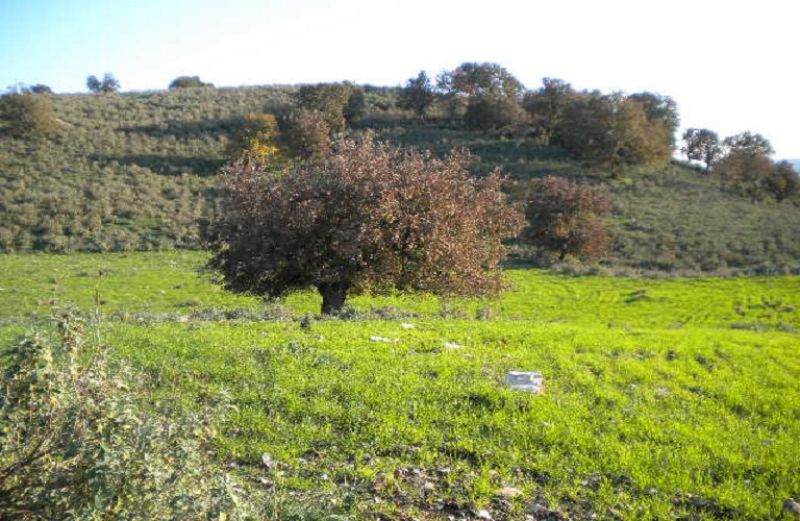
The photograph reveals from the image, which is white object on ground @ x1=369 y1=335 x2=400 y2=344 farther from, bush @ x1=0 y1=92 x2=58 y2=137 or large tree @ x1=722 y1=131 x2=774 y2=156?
large tree @ x1=722 y1=131 x2=774 y2=156

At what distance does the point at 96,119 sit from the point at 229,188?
191 feet

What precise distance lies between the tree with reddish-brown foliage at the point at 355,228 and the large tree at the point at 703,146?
66.0m

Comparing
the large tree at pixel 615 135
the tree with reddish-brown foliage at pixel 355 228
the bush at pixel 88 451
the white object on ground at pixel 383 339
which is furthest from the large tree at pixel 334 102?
the bush at pixel 88 451

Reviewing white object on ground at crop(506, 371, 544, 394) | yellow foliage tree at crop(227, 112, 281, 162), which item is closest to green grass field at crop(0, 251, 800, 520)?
white object on ground at crop(506, 371, 544, 394)

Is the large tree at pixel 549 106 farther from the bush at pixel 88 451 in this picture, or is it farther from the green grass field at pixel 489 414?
the bush at pixel 88 451

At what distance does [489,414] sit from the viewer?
829 cm

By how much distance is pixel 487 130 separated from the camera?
73.2 m

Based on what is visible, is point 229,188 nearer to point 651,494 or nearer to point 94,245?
point 651,494

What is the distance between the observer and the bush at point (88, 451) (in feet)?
11.5

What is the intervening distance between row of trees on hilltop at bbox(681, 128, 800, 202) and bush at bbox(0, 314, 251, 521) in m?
68.4

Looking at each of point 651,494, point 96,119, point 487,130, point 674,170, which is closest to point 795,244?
point 674,170

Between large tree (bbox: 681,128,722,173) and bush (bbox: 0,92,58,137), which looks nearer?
bush (bbox: 0,92,58,137)

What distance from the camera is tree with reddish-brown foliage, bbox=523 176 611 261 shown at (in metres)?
43.4

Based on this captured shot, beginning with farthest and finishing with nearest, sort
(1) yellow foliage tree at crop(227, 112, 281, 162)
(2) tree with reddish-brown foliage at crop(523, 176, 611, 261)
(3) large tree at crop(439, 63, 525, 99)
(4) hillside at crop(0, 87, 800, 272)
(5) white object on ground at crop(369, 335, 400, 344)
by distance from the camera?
(3) large tree at crop(439, 63, 525, 99), (1) yellow foliage tree at crop(227, 112, 281, 162), (2) tree with reddish-brown foliage at crop(523, 176, 611, 261), (4) hillside at crop(0, 87, 800, 272), (5) white object on ground at crop(369, 335, 400, 344)
